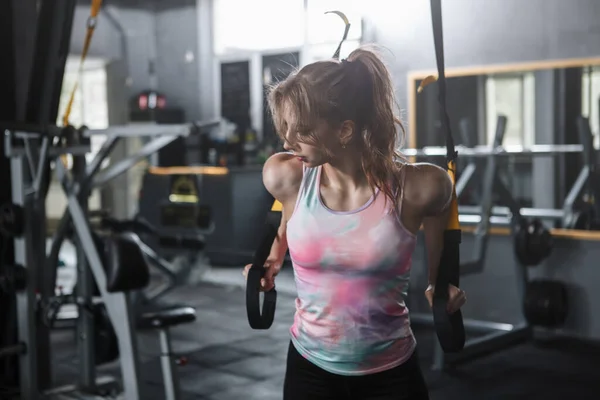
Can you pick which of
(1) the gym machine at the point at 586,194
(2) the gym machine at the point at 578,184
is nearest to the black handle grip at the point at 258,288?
(2) the gym machine at the point at 578,184

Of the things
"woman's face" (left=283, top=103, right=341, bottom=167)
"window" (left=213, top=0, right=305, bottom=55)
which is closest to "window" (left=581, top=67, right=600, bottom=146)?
"window" (left=213, top=0, right=305, bottom=55)

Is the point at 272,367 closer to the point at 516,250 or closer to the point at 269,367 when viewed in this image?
the point at 269,367

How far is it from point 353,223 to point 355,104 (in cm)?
20

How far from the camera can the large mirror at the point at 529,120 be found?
4.48 m

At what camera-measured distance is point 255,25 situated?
887cm

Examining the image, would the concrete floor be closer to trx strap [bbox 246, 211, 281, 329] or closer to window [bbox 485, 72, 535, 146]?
trx strap [bbox 246, 211, 281, 329]

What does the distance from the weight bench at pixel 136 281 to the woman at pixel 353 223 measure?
1.44 m

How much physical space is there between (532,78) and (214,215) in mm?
3292

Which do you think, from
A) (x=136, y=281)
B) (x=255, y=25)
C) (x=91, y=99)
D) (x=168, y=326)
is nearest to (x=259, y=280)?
(x=168, y=326)

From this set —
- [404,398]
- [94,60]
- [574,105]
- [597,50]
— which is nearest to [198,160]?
[94,60]

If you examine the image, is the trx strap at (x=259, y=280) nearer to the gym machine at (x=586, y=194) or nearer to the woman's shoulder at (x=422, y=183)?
the woman's shoulder at (x=422, y=183)

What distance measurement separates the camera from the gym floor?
138 inches

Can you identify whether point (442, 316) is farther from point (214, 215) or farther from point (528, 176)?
point (214, 215)

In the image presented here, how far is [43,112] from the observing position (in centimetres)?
319
